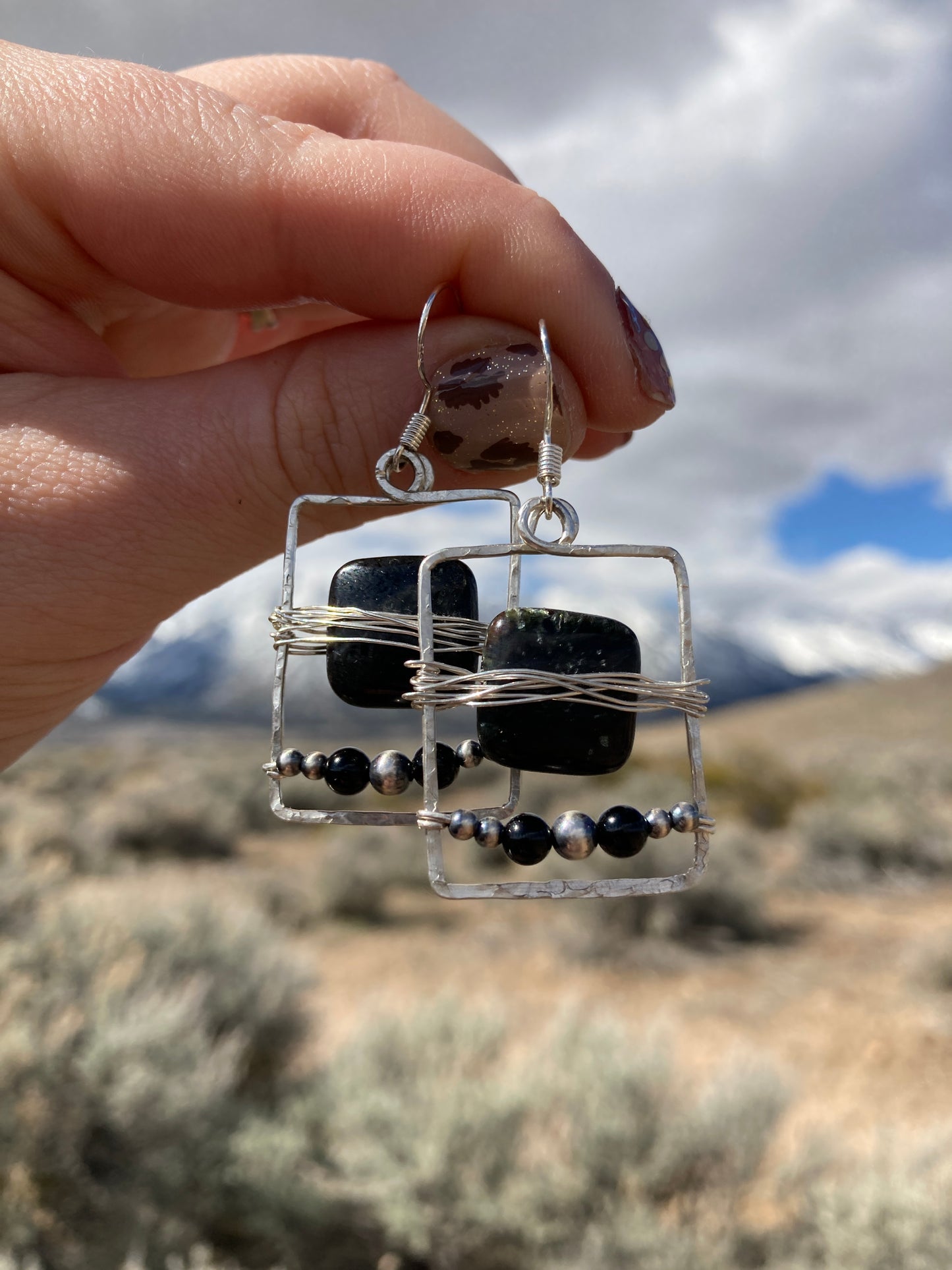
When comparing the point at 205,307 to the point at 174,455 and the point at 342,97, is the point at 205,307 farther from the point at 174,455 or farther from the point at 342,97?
the point at 342,97

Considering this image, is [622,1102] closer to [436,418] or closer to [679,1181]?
[679,1181]

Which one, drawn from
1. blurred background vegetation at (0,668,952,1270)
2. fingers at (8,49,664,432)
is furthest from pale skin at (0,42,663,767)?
blurred background vegetation at (0,668,952,1270)

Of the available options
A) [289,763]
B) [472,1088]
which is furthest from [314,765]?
[472,1088]

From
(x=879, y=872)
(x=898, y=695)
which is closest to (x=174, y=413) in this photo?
(x=879, y=872)

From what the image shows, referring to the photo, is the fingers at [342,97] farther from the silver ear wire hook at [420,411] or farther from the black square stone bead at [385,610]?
the black square stone bead at [385,610]

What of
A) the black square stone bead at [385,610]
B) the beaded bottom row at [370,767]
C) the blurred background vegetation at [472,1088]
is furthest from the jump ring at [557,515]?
the blurred background vegetation at [472,1088]
